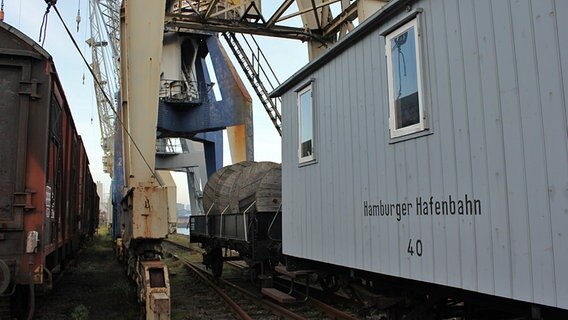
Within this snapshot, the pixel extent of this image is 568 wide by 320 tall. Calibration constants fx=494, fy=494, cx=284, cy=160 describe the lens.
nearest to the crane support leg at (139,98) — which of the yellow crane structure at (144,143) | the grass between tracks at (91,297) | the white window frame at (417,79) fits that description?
the yellow crane structure at (144,143)

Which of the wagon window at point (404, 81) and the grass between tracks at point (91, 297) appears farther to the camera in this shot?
the grass between tracks at point (91, 297)

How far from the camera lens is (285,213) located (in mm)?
8391

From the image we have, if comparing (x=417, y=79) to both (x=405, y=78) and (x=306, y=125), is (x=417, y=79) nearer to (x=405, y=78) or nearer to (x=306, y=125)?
(x=405, y=78)

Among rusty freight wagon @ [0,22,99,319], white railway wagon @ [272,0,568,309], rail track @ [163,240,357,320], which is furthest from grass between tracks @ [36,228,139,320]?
white railway wagon @ [272,0,568,309]

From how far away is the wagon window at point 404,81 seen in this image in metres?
4.88

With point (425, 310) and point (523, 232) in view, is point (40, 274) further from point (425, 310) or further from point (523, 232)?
point (523, 232)

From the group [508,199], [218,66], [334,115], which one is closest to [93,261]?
[218,66]

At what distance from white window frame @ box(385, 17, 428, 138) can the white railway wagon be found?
0.01 metres

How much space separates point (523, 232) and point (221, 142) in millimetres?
26405

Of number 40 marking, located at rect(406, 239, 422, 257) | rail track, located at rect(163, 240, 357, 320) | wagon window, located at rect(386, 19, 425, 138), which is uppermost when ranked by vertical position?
wagon window, located at rect(386, 19, 425, 138)

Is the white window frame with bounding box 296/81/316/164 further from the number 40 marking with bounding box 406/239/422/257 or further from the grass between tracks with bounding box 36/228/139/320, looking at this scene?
the grass between tracks with bounding box 36/228/139/320

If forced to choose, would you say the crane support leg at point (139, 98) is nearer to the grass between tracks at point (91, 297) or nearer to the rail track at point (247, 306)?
the grass between tracks at point (91, 297)

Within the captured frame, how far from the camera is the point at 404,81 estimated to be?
511 centimetres

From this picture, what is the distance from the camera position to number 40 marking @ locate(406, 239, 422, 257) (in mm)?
4773
